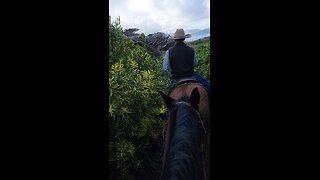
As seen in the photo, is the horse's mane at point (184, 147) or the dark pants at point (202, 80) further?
A: the dark pants at point (202, 80)

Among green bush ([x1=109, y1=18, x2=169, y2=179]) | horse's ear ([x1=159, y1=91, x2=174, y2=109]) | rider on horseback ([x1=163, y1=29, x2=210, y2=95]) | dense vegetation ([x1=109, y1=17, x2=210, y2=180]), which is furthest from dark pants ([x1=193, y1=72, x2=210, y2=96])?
horse's ear ([x1=159, y1=91, x2=174, y2=109])

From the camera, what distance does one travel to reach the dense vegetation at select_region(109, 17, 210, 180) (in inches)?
180

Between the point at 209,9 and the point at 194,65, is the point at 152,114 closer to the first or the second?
the point at 194,65

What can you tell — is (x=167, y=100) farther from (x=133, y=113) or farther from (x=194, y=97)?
(x=133, y=113)

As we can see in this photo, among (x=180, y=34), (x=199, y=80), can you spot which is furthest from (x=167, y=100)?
(x=180, y=34)

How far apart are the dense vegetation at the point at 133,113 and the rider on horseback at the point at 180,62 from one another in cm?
13

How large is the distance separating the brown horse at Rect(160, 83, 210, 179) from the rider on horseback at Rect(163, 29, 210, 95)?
0.47ft

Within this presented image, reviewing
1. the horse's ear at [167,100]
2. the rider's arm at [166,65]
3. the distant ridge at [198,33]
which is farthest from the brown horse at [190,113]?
the distant ridge at [198,33]

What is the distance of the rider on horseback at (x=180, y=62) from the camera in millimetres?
4848

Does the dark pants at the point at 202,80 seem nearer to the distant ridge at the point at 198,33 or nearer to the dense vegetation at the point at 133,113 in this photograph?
the dense vegetation at the point at 133,113

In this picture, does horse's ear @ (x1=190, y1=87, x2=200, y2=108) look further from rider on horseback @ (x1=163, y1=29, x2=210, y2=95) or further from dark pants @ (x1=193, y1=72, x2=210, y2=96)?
rider on horseback @ (x1=163, y1=29, x2=210, y2=95)

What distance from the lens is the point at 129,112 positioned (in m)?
4.60
